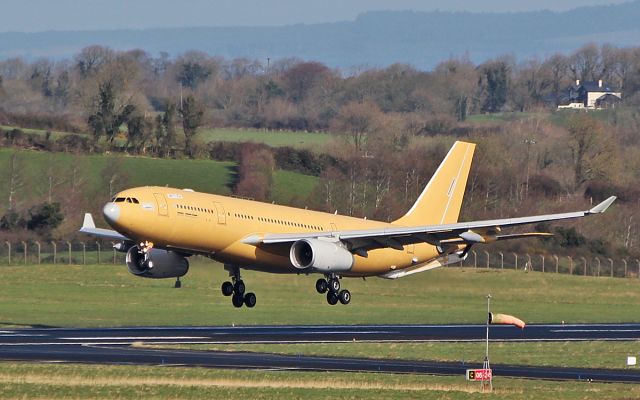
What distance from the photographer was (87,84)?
195 m

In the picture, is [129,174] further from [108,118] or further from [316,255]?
[316,255]

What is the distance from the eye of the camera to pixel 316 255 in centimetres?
6944

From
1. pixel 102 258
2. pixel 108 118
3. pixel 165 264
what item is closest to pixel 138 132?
pixel 108 118

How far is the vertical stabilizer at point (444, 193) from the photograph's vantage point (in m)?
82.7

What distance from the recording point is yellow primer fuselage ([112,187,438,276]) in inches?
2517

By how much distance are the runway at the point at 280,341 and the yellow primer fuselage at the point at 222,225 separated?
26.3ft

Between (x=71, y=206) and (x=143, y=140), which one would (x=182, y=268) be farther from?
(x=143, y=140)

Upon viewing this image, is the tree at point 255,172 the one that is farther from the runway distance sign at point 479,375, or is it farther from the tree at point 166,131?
the runway distance sign at point 479,375

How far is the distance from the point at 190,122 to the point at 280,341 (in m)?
68.5

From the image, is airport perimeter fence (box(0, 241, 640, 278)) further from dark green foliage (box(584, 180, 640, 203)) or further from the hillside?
dark green foliage (box(584, 180, 640, 203))

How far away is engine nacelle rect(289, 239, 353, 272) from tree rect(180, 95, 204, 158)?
85.4 m

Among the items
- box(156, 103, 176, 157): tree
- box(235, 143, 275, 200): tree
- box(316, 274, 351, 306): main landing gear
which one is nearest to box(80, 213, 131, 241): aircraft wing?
box(316, 274, 351, 306): main landing gear

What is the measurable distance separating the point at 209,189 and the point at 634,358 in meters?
63.1

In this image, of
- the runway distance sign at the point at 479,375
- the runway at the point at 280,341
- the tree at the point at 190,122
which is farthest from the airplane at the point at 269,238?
the tree at the point at 190,122
